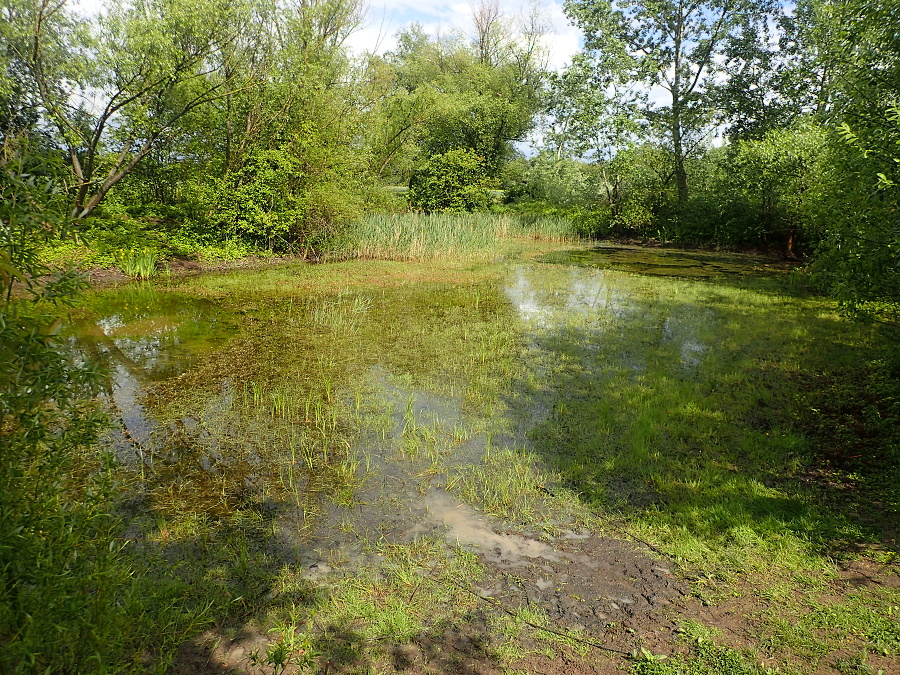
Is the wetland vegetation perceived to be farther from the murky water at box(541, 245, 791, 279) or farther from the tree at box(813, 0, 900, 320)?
the murky water at box(541, 245, 791, 279)

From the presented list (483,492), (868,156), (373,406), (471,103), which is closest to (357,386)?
(373,406)

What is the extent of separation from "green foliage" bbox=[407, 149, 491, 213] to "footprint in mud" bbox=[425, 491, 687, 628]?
81.4 ft

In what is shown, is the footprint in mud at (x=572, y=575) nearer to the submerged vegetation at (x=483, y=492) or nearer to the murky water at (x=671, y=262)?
the submerged vegetation at (x=483, y=492)

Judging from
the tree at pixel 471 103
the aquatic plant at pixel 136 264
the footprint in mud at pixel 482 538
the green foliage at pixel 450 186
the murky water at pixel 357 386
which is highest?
the tree at pixel 471 103

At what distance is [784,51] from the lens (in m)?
23.5

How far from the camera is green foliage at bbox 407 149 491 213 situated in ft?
90.8

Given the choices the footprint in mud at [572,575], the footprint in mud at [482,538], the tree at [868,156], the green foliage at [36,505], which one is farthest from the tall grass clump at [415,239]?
the green foliage at [36,505]

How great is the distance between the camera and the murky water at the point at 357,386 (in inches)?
163

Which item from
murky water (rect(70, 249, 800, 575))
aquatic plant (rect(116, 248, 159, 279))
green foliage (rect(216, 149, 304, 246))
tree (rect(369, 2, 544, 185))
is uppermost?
tree (rect(369, 2, 544, 185))

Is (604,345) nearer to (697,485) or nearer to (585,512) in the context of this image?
(697,485)

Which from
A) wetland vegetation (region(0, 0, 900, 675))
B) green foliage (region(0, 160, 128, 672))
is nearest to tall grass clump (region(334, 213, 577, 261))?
wetland vegetation (region(0, 0, 900, 675))

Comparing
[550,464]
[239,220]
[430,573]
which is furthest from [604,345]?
[239,220]

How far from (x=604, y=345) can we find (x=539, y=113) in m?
27.2

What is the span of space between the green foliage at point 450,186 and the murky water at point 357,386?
1620 centimetres
